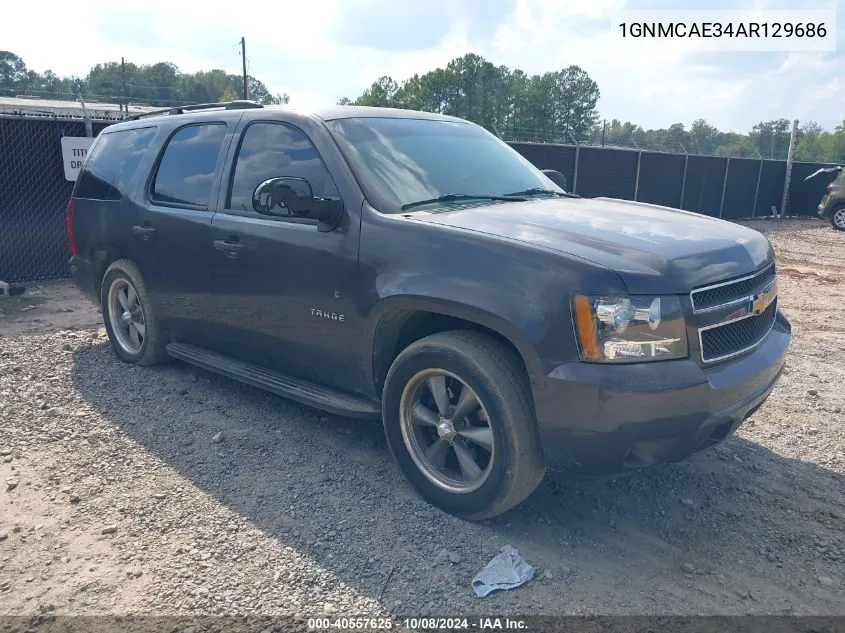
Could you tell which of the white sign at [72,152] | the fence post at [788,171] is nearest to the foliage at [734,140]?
the fence post at [788,171]

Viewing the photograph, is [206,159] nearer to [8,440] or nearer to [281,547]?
[8,440]

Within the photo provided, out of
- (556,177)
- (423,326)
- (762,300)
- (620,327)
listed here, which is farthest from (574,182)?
(620,327)

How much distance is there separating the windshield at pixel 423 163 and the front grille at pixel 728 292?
145 centimetres

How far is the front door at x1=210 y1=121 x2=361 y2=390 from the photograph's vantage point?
368cm

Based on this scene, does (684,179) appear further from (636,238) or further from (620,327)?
(620,327)

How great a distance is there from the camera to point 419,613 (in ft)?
8.89

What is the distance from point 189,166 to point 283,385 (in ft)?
5.83

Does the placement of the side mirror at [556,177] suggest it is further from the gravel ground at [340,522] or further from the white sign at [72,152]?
the white sign at [72,152]

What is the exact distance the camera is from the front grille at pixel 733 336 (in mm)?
2971

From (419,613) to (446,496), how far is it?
71 centimetres

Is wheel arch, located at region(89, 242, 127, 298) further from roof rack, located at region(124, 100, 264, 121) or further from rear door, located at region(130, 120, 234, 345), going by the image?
roof rack, located at region(124, 100, 264, 121)

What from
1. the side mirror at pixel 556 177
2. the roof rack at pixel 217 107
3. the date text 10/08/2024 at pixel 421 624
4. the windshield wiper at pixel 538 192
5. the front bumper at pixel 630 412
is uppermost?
the roof rack at pixel 217 107

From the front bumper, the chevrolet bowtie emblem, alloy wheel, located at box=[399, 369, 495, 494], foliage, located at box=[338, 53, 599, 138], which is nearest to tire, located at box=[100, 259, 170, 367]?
alloy wheel, located at box=[399, 369, 495, 494]

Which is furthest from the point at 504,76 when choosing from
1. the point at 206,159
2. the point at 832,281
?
the point at 206,159
